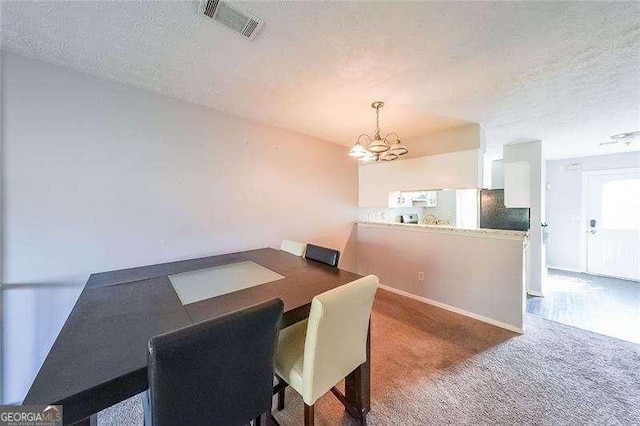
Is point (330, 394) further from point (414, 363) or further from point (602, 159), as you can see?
point (602, 159)

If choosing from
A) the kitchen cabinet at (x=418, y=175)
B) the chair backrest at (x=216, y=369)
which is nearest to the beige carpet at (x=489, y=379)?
the chair backrest at (x=216, y=369)

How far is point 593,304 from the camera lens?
324 cm

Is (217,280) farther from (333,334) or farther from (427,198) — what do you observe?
(427,198)

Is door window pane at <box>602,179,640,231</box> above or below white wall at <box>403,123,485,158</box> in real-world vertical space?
below

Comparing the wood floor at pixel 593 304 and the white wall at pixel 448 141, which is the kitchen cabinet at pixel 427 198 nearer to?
the white wall at pixel 448 141

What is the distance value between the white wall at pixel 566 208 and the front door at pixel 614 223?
155 mm

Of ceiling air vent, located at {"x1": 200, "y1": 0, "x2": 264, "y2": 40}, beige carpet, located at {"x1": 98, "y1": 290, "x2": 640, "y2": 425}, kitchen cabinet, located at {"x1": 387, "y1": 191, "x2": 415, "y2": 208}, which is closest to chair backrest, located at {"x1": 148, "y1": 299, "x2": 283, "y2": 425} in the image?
beige carpet, located at {"x1": 98, "y1": 290, "x2": 640, "y2": 425}

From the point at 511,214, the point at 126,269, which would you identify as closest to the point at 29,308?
the point at 126,269

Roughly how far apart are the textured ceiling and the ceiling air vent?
0.17 ft

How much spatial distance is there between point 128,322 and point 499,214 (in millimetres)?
4918

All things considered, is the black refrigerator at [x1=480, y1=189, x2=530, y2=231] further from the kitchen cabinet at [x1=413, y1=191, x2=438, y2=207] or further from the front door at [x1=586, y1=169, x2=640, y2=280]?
the front door at [x1=586, y1=169, x2=640, y2=280]

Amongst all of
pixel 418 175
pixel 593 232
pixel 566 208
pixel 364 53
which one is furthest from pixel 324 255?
pixel 593 232

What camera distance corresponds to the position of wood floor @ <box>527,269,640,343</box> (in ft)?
8.63

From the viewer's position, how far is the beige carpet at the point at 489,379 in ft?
4.95
